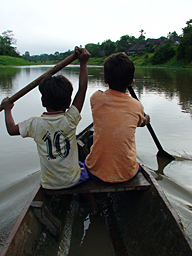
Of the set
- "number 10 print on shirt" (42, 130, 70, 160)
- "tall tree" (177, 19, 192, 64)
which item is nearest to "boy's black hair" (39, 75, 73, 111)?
"number 10 print on shirt" (42, 130, 70, 160)

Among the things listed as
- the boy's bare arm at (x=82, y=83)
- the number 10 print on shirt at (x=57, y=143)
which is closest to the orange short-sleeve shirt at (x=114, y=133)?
the boy's bare arm at (x=82, y=83)

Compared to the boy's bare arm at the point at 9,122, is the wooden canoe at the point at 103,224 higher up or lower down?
lower down

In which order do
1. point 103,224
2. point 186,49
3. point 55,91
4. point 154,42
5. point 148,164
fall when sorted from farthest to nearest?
point 154,42 < point 186,49 < point 148,164 < point 103,224 < point 55,91

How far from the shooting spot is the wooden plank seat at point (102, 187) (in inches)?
72.4

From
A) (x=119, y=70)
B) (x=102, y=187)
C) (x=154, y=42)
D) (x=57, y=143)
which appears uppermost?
(x=154, y=42)

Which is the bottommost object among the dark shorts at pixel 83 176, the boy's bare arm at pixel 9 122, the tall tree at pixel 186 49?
the dark shorts at pixel 83 176

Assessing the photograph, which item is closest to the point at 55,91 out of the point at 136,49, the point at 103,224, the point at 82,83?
the point at 82,83

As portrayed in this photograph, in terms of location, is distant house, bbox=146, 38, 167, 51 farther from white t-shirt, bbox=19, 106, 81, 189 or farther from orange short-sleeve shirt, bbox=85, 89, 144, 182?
white t-shirt, bbox=19, 106, 81, 189

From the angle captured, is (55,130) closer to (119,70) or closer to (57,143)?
(57,143)

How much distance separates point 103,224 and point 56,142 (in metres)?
0.99

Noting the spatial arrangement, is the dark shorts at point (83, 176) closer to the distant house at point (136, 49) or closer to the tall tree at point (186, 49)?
the tall tree at point (186, 49)

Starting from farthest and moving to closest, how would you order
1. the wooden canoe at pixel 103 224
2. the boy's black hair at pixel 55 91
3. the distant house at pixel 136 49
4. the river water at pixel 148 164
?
the distant house at pixel 136 49 → the river water at pixel 148 164 → the boy's black hair at pixel 55 91 → the wooden canoe at pixel 103 224

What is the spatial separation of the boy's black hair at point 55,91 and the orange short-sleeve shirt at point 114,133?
0.27 m

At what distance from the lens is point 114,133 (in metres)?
1.75
